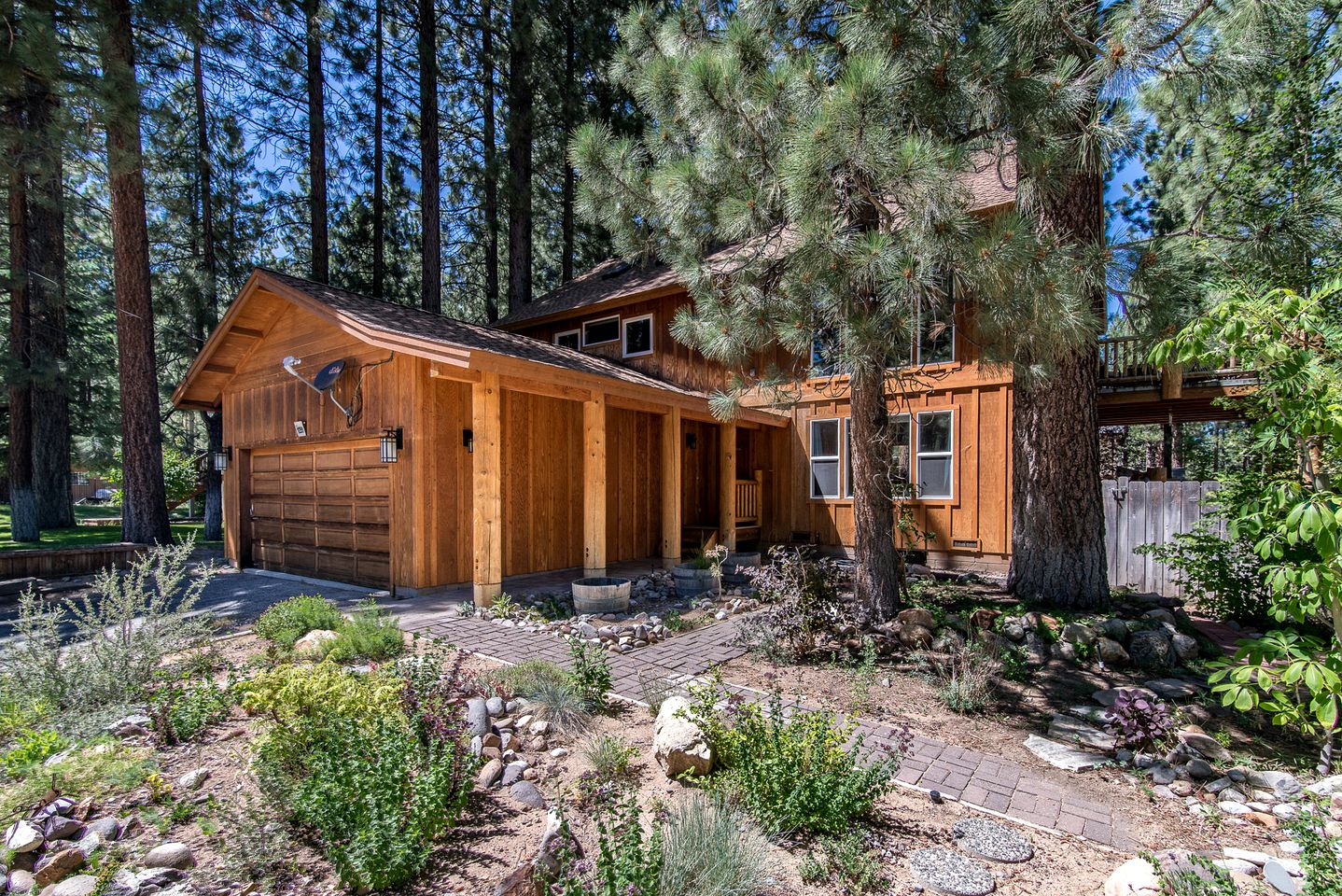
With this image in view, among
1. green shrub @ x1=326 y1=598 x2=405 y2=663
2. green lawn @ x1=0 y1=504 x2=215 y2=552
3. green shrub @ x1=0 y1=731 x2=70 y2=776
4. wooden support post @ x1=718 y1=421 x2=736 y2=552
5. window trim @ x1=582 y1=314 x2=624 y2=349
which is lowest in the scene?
green lawn @ x1=0 y1=504 x2=215 y2=552

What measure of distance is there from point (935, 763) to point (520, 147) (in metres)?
16.7

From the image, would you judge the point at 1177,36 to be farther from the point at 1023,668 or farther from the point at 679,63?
the point at 1023,668

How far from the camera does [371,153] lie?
1619cm

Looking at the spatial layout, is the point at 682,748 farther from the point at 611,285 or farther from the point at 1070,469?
the point at 611,285

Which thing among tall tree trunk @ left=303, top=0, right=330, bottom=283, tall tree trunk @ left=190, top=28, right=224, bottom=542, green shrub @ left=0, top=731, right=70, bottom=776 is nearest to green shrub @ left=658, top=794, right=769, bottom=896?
green shrub @ left=0, top=731, right=70, bottom=776

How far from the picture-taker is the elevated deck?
9430 mm

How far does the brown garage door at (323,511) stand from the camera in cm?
809

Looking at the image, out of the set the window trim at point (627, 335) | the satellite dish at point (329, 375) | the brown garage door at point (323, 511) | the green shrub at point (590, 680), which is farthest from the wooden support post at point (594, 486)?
the window trim at point (627, 335)

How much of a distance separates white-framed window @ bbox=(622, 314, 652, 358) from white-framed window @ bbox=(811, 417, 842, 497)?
3569mm

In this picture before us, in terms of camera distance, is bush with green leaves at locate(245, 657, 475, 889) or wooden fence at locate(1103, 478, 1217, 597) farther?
wooden fence at locate(1103, 478, 1217, 597)

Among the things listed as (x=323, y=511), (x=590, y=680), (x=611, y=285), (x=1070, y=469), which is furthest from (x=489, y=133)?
(x=590, y=680)

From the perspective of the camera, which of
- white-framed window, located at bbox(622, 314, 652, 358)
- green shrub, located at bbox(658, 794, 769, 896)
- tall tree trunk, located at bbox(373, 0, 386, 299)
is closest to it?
green shrub, located at bbox(658, 794, 769, 896)

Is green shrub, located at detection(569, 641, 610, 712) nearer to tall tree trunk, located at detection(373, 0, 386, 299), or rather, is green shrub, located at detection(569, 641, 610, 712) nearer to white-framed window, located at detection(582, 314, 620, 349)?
white-framed window, located at detection(582, 314, 620, 349)

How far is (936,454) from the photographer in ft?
32.3
